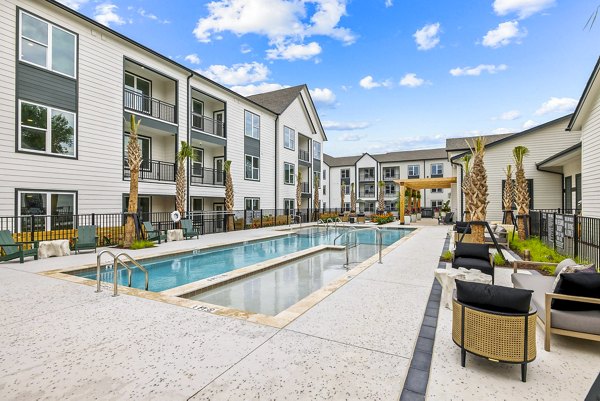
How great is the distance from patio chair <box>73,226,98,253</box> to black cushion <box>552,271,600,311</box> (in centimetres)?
1250

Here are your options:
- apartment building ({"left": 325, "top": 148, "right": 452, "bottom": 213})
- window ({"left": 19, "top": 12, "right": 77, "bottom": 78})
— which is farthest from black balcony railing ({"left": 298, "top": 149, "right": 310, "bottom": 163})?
window ({"left": 19, "top": 12, "right": 77, "bottom": 78})

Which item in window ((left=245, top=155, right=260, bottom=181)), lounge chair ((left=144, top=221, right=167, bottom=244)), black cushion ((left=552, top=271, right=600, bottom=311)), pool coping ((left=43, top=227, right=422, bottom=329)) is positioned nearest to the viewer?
black cushion ((left=552, top=271, right=600, bottom=311))

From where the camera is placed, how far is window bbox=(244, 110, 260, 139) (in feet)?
74.0

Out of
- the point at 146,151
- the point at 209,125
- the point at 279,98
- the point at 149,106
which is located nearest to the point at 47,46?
the point at 149,106

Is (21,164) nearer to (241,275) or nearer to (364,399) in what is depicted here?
(241,275)

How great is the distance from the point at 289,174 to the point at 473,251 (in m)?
21.8

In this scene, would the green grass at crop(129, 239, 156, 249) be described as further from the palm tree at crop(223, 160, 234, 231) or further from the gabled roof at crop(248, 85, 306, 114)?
the gabled roof at crop(248, 85, 306, 114)

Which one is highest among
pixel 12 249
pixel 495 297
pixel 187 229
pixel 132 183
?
pixel 132 183

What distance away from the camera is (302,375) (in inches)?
117

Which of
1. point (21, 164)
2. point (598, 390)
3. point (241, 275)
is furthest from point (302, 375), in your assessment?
point (21, 164)

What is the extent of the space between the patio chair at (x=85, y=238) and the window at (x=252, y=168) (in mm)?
12547

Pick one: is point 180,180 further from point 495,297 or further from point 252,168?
point 495,297

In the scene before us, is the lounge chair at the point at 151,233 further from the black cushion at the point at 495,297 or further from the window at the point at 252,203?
the black cushion at the point at 495,297

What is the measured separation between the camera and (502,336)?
2.92m
